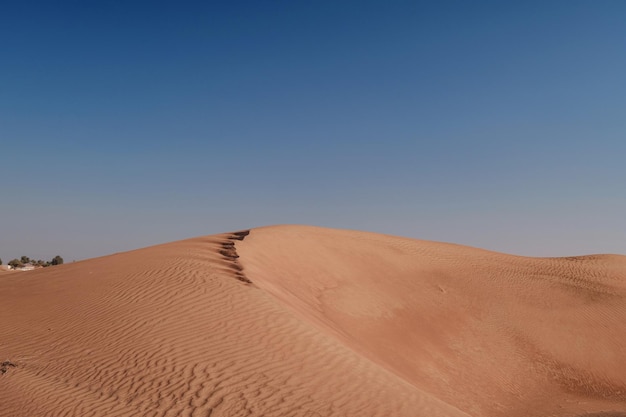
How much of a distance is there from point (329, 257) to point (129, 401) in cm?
1337

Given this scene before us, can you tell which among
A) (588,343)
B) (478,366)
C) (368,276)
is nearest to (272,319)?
(478,366)

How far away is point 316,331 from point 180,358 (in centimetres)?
306

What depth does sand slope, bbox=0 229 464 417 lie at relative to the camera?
6.89 metres

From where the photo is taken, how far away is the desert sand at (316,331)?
7.30 metres

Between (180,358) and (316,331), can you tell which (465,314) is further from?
(180,358)

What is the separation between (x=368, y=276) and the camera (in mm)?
19062

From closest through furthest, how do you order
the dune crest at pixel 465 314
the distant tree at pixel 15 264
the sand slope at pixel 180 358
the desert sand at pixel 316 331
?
the sand slope at pixel 180 358 < the desert sand at pixel 316 331 < the dune crest at pixel 465 314 < the distant tree at pixel 15 264

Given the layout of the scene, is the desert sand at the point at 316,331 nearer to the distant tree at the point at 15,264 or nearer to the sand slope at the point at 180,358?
the sand slope at the point at 180,358

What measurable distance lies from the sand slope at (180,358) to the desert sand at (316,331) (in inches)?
1.5

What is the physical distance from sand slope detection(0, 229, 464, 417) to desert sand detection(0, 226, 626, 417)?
0.04 m

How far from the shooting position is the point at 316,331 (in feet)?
32.9

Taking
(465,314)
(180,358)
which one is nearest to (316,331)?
(180,358)

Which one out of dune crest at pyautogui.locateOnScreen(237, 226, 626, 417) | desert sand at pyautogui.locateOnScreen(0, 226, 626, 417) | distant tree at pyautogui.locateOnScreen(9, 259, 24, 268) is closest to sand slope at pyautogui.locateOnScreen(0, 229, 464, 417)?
desert sand at pyautogui.locateOnScreen(0, 226, 626, 417)

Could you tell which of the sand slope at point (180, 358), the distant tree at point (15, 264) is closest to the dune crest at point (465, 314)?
the sand slope at point (180, 358)
